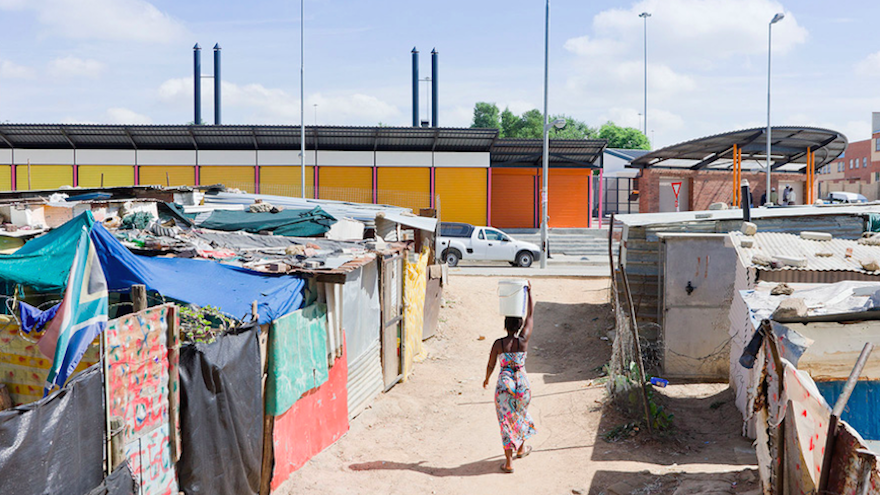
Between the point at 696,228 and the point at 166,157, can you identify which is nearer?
the point at 696,228

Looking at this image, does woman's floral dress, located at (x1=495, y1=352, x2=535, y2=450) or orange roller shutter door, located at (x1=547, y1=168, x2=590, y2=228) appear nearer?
woman's floral dress, located at (x1=495, y1=352, x2=535, y2=450)

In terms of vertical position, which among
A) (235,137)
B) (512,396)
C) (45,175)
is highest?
(235,137)

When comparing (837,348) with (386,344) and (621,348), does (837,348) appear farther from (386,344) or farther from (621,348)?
(386,344)

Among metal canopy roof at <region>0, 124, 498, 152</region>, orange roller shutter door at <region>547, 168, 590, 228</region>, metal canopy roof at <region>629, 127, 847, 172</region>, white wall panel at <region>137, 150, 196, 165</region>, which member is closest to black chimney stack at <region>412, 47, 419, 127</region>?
metal canopy roof at <region>0, 124, 498, 152</region>

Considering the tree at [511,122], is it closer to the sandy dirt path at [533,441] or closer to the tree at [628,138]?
the tree at [628,138]

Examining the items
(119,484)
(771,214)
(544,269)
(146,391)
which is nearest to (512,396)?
(146,391)

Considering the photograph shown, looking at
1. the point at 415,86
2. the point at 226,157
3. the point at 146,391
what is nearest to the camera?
the point at 146,391

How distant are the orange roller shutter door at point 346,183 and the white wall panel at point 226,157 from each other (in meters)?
3.31

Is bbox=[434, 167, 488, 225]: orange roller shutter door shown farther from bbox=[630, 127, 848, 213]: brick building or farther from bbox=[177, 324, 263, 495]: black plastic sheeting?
bbox=[177, 324, 263, 495]: black plastic sheeting

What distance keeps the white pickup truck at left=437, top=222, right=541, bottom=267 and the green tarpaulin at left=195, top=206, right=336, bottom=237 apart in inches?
503

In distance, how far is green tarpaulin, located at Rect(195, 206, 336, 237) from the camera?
11.6 meters

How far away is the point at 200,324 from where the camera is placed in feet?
20.9

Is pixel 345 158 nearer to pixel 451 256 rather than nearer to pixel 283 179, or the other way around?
pixel 283 179

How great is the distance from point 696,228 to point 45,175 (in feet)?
98.3
